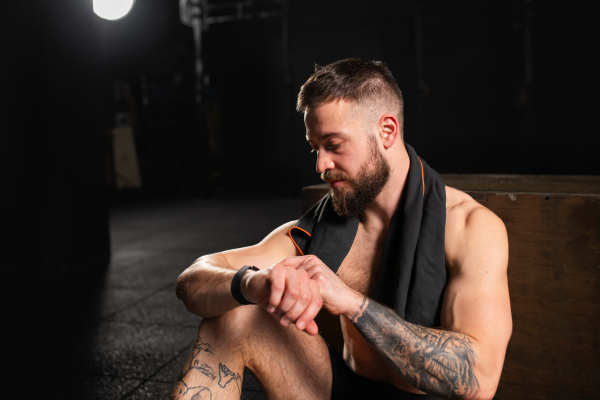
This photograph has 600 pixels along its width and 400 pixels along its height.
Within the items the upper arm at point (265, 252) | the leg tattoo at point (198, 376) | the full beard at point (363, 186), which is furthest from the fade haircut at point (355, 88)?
the leg tattoo at point (198, 376)

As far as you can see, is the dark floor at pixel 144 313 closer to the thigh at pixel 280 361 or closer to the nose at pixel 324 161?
the thigh at pixel 280 361

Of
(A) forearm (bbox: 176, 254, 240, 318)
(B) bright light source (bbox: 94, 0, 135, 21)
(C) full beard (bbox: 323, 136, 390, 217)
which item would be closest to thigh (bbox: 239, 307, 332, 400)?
(A) forearm (bbox: 176, 254, 240, 318)

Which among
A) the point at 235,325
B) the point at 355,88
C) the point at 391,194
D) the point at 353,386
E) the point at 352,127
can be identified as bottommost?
the point at 353,386

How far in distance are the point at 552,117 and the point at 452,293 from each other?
688 centimetres

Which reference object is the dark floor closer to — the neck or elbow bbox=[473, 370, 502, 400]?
the neck

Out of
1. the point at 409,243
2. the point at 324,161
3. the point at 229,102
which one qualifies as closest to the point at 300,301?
the point at 409,243

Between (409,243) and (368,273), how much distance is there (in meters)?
0.26

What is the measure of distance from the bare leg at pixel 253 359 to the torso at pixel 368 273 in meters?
0.15

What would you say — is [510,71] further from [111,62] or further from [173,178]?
[111,62]

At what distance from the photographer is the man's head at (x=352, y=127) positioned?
1475 mm

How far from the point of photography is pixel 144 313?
123 inches

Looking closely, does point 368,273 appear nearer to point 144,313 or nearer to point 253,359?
point 253,359

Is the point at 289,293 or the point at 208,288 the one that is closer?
the point at 289,293

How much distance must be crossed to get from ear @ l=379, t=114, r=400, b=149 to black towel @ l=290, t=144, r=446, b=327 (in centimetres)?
10
